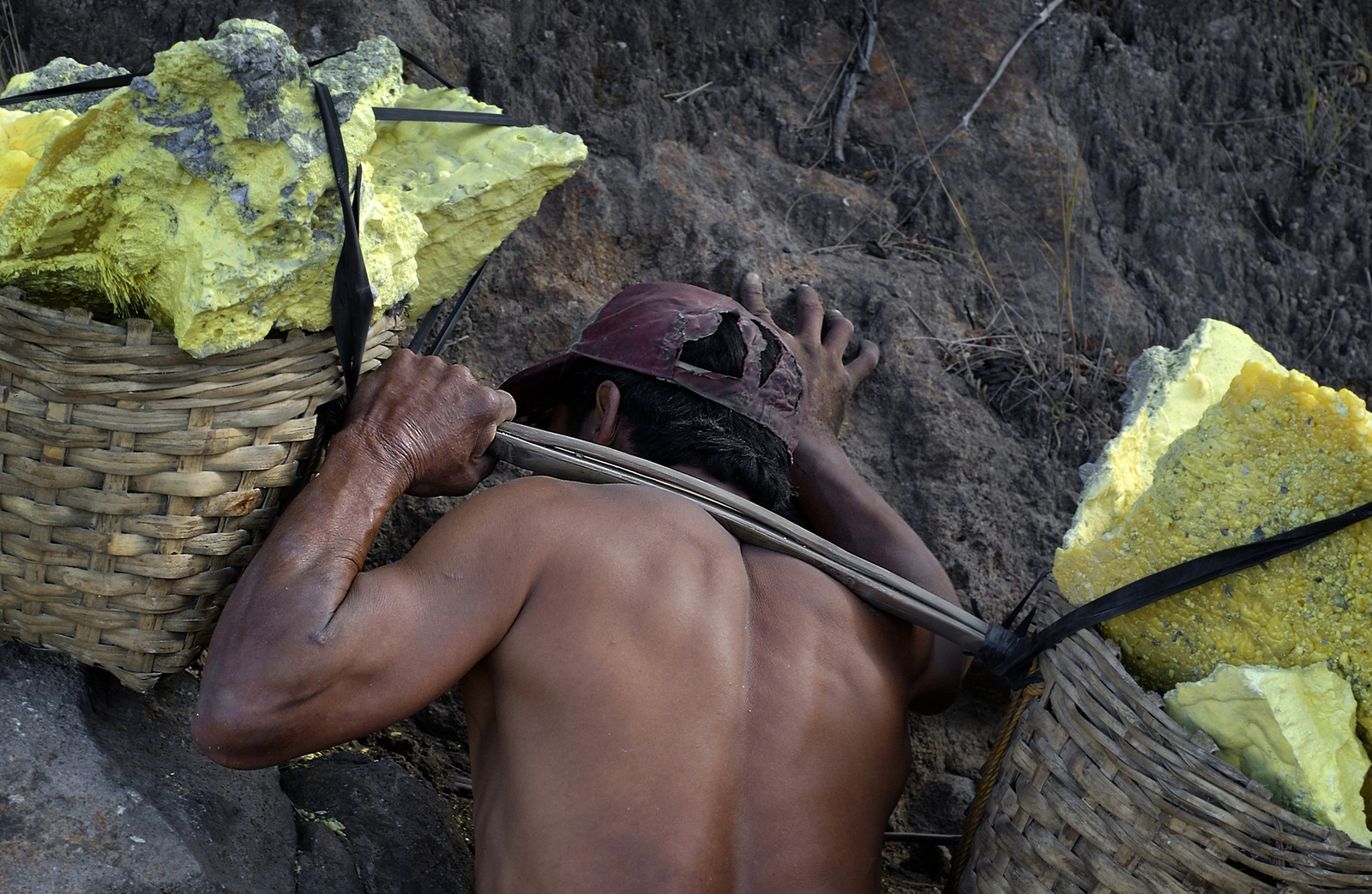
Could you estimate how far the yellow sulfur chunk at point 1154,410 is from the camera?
1938 millimetres

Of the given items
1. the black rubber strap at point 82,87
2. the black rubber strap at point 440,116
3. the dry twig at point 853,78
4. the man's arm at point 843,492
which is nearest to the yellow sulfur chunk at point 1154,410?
the man's arm at point 843,492

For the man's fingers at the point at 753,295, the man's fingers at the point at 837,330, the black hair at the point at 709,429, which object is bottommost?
the man's fingers at the point at 837,330

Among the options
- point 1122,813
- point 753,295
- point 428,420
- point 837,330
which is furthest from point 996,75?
point 1122,813

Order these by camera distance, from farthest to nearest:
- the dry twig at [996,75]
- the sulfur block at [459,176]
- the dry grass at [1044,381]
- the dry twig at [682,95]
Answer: the dry twig at [996,75]
the dry twig at [682,95]
the dry grass at [1044,381]
the sulfur block at [459,176]

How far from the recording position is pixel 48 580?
160 cm

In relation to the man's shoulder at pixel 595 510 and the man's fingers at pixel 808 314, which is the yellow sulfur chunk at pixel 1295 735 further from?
the man's fingers at pixel 808 314

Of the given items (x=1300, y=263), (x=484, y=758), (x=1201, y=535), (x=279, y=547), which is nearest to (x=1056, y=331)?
(x=1300, y=263)

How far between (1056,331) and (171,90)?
257 cm

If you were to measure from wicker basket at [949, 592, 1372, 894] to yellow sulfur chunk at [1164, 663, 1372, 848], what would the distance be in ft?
0.14

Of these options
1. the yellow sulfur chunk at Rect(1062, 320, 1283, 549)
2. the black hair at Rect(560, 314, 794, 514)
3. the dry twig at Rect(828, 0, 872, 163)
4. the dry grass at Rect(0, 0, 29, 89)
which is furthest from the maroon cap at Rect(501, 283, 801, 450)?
the dry grass at Rect(0, 0, 29, 89)

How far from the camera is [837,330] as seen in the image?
302cm

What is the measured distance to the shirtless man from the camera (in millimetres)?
1568

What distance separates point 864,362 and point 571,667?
1.63 m

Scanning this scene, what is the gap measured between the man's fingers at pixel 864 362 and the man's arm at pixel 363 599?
142 cm
